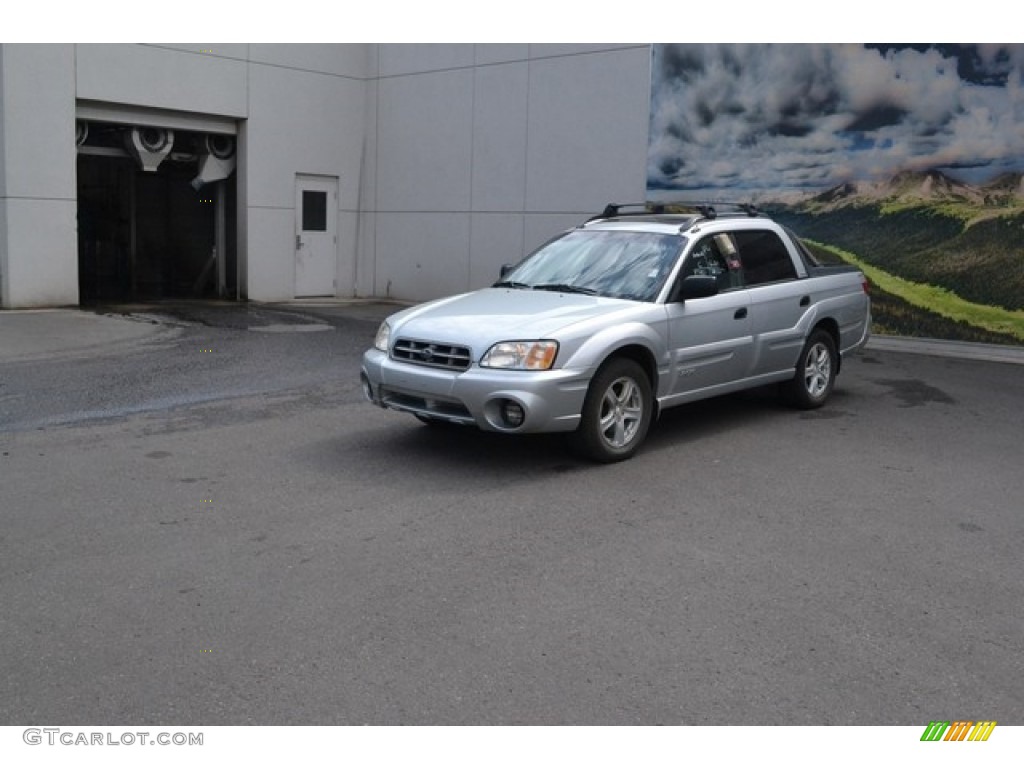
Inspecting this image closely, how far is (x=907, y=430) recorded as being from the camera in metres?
9.15

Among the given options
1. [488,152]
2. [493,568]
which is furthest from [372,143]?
[493,568]

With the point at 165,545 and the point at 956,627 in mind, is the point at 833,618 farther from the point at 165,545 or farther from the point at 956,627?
the point at 165,545

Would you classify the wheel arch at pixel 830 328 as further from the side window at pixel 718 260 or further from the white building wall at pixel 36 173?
the white building wall at pixel 36 173

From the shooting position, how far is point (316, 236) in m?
19.8

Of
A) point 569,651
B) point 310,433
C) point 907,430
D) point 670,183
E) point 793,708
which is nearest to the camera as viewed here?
point 793,708

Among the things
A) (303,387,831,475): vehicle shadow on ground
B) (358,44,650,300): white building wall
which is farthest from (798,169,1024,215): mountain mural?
(303,387,831,475): vehicle shadow on ground

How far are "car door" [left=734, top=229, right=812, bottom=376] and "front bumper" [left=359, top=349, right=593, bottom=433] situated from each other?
92.5 inches

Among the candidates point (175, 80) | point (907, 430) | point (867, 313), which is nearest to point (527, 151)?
point (175, 80)

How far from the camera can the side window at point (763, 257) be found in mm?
9031

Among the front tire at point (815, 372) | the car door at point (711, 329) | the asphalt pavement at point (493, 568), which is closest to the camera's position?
the asphalt pavement at point (493, 568)

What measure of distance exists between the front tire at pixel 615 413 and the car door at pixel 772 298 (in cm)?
164

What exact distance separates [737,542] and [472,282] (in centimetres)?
1317

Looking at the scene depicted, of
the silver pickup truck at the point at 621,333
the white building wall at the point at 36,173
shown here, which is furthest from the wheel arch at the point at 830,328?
the white building wall at the point at 36,173

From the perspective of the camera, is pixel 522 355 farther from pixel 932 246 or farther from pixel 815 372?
pixel 932 246
